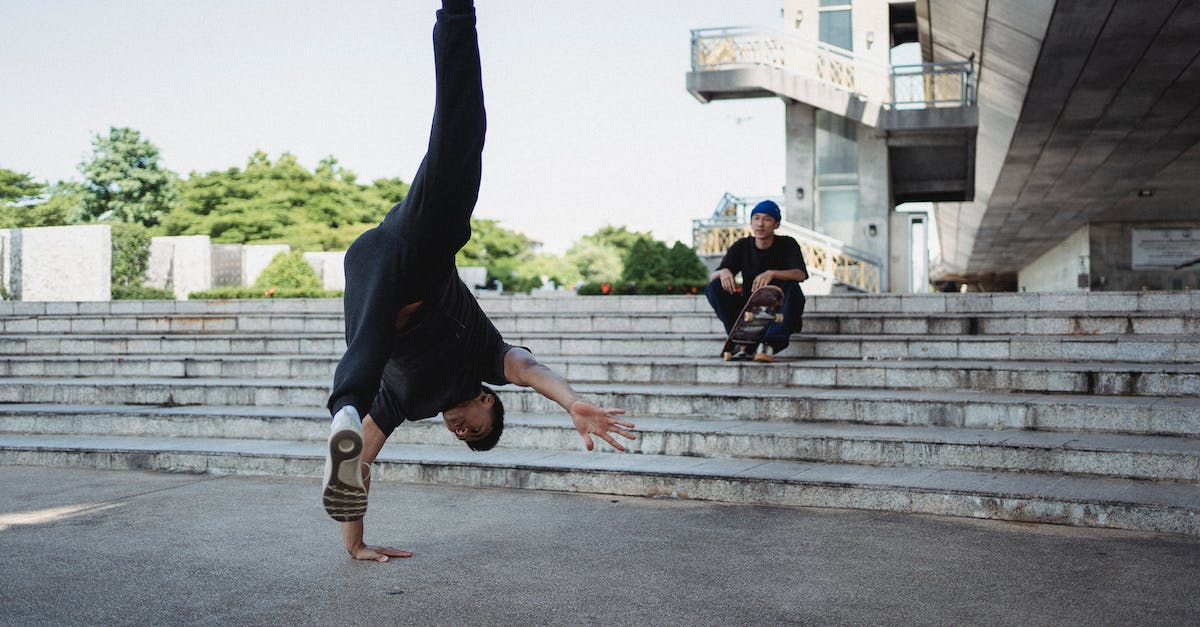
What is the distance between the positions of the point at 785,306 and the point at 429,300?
5438mm

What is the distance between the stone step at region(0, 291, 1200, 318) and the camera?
9.73 metres

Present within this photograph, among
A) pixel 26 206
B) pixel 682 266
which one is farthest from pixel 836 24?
pixel 26 206

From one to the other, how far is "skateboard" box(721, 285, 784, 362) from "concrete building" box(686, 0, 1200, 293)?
Answer: 19.9 ft

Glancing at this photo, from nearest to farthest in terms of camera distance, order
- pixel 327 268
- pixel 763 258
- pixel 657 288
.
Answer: pixel 763 258
pixel 657 288
pixel 327 268

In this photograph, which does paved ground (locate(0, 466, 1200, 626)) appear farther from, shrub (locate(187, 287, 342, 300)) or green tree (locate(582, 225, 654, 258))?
green tree (locate(582, 225, 654, 258))

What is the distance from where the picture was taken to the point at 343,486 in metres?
3.17

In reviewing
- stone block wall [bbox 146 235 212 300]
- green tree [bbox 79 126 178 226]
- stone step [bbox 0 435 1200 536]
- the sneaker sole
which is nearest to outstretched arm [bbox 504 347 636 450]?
the sneaker sole

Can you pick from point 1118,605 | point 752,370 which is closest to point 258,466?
point 752,370

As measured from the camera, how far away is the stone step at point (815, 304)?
9727 mm

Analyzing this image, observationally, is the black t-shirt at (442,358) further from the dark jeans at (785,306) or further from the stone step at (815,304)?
the stone step at (815,304)

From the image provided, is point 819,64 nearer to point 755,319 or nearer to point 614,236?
point 755,319

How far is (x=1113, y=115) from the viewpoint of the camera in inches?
655

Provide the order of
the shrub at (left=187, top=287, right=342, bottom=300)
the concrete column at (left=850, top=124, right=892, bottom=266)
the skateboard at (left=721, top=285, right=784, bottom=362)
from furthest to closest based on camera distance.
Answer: the concrete column at (left=850, top=124, right=892, bottom=266)
the shrub at (left=187, top=287, right=342, bottom=300)
the skateboard at (left=721, top=285, right=784, bottom=362)

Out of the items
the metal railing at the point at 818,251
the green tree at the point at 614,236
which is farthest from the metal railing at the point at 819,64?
the green tree at the point at 614,236
